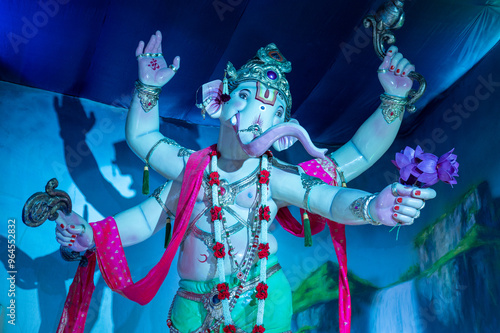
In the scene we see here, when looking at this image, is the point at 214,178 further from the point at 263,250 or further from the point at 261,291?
the point at 261,291

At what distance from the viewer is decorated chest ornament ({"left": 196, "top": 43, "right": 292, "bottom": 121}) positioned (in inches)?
77.1

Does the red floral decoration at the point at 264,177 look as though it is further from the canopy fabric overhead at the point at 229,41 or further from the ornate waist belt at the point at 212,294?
the canopy fabric overhead at the point at 229,41

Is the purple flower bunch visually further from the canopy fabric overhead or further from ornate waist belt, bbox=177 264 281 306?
the canopy fabric overhead

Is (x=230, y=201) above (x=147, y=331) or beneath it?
above

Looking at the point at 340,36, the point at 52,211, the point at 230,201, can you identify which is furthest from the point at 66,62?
the point at 340,36

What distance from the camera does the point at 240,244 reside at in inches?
74.7

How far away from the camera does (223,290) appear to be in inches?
71.2

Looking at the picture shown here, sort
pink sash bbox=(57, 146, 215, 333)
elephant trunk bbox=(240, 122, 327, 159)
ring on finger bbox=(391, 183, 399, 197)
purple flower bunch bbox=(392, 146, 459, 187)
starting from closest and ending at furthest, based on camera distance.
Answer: purple flower bunch bbox=(392, 146, 459, 187), ring on finger bbox=(391, 183, 399, 197), elephant trunk bbox=(240, 122, 327, 159), pink sash bbox=(57, 146, 215, 333)

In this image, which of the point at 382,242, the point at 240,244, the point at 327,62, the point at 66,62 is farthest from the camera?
the point at 382,242

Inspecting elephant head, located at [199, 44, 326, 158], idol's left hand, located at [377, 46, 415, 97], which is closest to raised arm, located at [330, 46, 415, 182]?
idol's left hand, located at [377, 46, 415, 97]

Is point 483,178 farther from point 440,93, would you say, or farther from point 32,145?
point 32,145

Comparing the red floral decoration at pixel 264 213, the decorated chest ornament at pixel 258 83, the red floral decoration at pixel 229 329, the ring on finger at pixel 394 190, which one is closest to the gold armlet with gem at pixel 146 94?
the decorated chest ornament at pixel 258 83

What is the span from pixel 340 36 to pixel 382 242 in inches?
39.8

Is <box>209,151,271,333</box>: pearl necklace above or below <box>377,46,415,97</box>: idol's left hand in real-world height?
below
